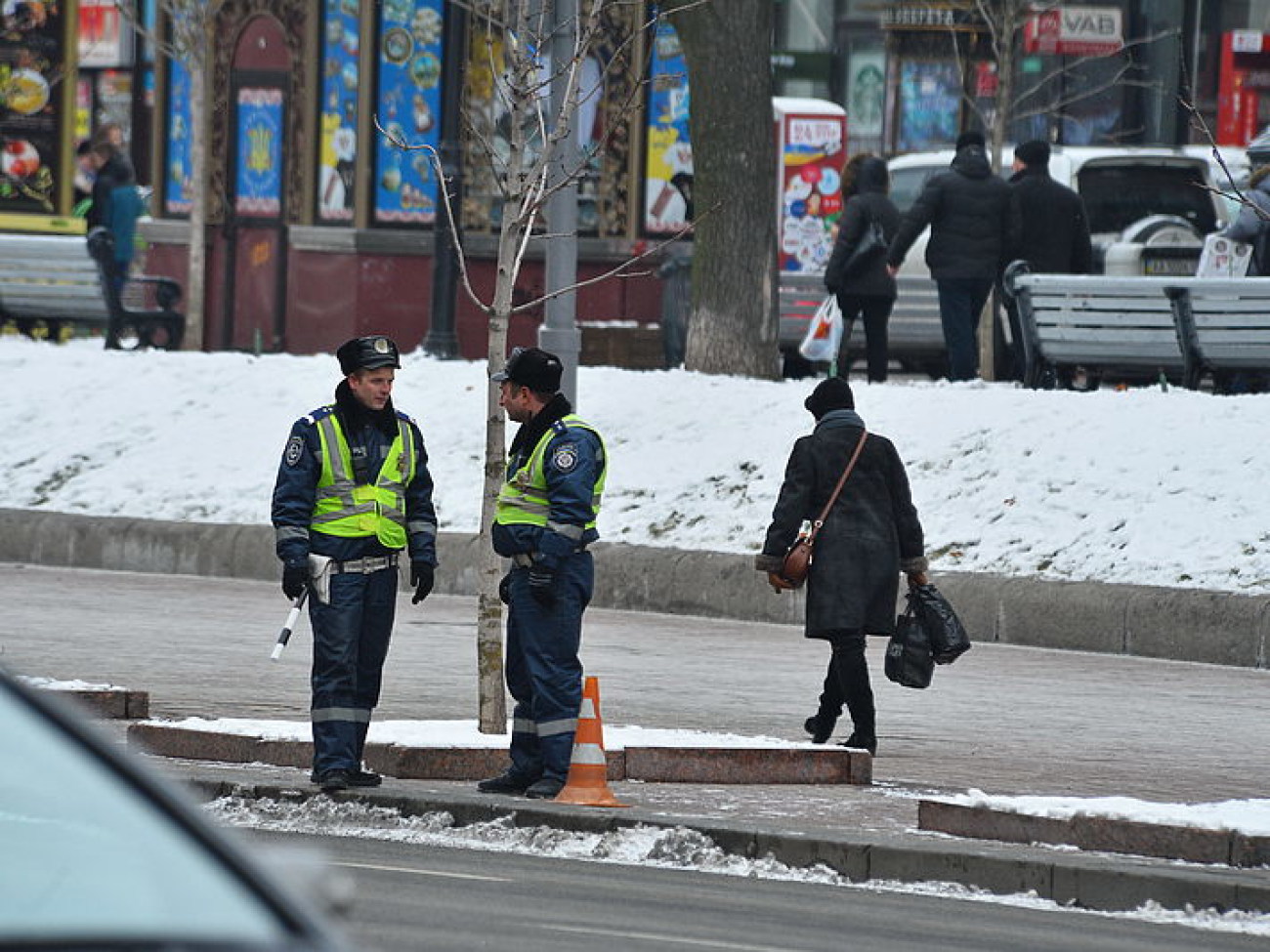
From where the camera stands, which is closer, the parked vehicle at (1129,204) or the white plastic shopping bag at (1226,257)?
the white plastic shopping bag at (1226,257)

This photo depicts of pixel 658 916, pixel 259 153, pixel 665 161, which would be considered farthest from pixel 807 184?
pixel 658 916

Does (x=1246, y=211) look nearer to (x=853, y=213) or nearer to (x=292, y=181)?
(x=853, y=213)

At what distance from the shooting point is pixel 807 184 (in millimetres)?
Answer: 29156

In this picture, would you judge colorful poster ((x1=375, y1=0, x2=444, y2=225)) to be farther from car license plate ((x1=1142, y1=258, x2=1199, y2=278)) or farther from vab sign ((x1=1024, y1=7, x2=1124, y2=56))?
vab sign ((x1=1024, y1=7, x2=1124, y2=56))

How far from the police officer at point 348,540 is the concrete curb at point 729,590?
6.29m

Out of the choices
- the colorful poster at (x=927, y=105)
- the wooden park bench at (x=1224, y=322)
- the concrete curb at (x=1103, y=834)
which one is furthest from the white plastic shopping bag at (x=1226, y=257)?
the colorful poster at (x=927, y=105)

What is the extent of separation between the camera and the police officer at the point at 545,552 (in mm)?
10625

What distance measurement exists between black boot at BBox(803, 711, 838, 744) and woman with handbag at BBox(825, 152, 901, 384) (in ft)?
29.6

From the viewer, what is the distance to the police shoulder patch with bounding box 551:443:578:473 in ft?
34.9

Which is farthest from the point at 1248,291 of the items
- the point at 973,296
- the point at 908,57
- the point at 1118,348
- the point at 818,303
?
the point at 908,57

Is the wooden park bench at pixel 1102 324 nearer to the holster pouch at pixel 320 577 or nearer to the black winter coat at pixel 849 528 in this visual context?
the black winter coat at pixel 849 528

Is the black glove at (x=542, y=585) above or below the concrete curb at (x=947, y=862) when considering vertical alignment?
above

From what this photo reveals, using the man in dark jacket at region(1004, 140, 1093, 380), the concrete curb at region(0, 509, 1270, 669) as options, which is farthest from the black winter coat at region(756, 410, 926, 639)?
the man in dark jacket at region(1004, 140, 1093, 380)

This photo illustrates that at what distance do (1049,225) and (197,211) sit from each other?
31.6ft
